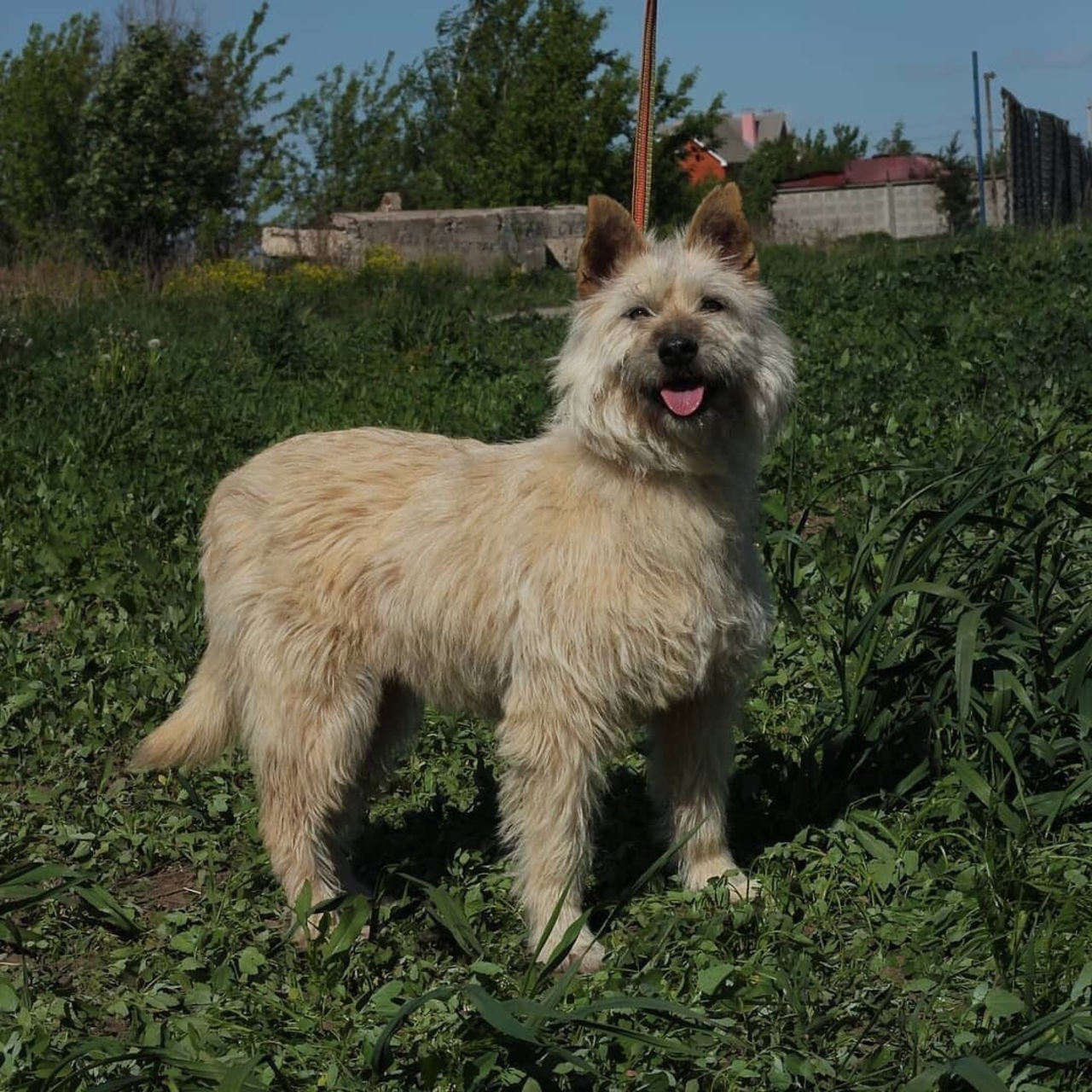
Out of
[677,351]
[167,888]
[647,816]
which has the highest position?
[677,351]

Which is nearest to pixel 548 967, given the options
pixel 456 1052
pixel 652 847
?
pixel 456 1052

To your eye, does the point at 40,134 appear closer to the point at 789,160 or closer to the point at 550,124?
the point at 550,124

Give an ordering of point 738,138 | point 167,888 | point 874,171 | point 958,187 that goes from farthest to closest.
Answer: point 738,138 → point 874,171 → point 958,187 → point 167,888

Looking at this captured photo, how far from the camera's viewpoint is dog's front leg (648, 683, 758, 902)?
153 inches

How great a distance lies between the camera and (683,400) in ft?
11.5

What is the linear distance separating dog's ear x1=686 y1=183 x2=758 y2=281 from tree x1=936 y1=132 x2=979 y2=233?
39477 millimetres

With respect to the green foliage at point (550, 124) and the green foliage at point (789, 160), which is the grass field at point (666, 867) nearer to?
the green foliage at point (550, 124)

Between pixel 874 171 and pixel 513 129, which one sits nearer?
pixel 513 129

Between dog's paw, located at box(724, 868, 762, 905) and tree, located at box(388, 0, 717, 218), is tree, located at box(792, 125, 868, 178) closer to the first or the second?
tree, located at box(388, 0, 717, 218)

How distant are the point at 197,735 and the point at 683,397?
6.27 ft

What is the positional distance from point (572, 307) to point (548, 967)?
5.74 feet

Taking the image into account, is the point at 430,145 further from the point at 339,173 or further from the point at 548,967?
the point at 548,967

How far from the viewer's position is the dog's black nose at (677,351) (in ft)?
11.4

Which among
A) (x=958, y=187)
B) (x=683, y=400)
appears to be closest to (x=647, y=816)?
(x=683, y=400)
